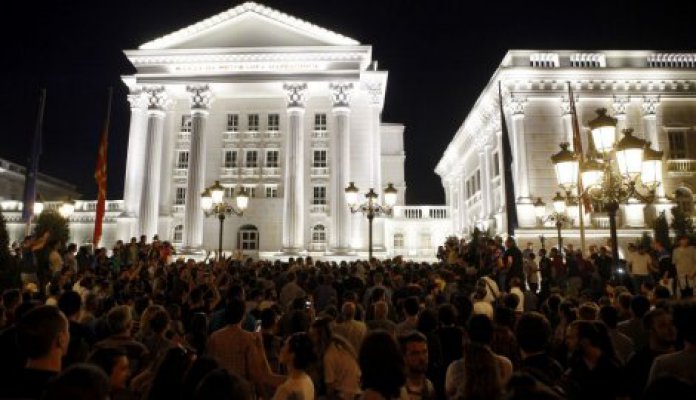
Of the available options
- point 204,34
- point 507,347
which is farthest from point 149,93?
point 507,347

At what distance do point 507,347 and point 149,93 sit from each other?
3746cm

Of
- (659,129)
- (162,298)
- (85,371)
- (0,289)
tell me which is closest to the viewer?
(85,371)

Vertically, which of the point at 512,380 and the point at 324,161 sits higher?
the point at 324,161

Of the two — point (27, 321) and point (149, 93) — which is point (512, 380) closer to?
point (27, 321)

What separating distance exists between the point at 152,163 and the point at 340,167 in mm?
13273

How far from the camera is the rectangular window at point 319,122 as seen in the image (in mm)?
41375

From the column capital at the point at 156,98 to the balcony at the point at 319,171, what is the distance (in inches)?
465

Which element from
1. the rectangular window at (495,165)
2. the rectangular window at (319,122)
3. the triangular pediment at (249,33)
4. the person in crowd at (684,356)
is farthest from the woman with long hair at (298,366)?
the rectangular window at (319,122)

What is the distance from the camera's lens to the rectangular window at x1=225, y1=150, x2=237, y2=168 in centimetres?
4112

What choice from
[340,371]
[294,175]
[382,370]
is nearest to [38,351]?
[382,370]

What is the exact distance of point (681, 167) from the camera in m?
32.8

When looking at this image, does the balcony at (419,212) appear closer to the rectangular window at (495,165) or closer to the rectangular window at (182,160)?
the rectangular window at (495,165)

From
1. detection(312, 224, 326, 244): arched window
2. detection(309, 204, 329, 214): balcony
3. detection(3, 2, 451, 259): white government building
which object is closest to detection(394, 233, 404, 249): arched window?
detection(3, 2, 451, 259): white government building

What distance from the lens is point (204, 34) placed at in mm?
39156
